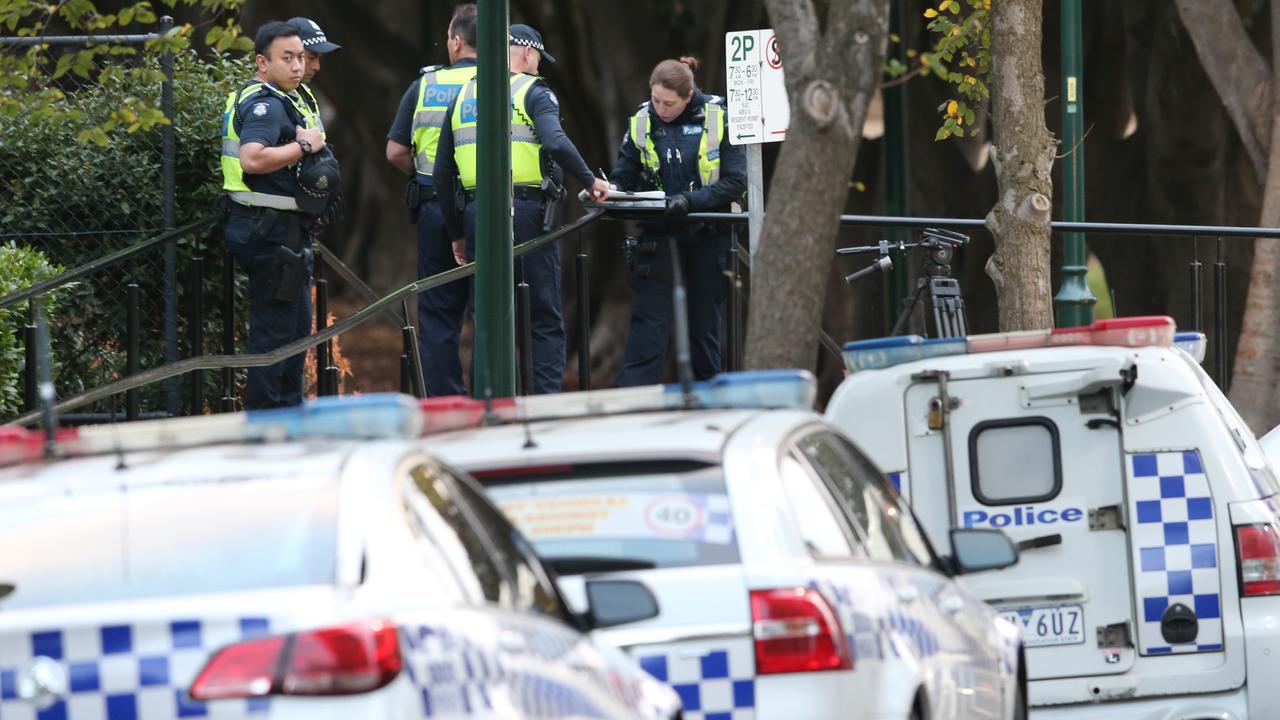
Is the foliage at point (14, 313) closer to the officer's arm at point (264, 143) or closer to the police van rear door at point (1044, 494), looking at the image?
the officer's arm at point (264, 143)

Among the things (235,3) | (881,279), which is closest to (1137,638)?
(235,3)

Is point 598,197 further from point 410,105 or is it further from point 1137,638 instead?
point 1137,638

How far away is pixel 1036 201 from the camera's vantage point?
11.8 metres

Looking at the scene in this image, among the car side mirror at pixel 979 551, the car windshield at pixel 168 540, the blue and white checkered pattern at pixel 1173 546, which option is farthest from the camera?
the blue and white checkered pattern at pixel 1173 546

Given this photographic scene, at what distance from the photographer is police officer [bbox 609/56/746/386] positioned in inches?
468

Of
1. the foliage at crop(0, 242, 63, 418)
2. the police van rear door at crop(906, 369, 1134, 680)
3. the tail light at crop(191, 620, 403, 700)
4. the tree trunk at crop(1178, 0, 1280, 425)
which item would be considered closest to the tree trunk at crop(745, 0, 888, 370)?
the police van rear door at crop(906, 369, 1134, 680)

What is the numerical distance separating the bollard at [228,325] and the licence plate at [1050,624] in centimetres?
517

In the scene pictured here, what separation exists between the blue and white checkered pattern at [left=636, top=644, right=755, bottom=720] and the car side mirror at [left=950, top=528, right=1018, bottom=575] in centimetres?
153

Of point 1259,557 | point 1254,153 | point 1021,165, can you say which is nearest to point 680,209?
point 1021,165

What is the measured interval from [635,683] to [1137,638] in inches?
137

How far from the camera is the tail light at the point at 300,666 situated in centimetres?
343

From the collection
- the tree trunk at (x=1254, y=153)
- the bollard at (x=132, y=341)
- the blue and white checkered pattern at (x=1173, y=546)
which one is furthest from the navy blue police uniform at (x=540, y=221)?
the tree trunk at (x=1254, y=153)

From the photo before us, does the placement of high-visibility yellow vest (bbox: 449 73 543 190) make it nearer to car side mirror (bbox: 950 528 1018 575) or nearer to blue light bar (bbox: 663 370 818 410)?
car side mirror (bbox: 950 528 1018 575)

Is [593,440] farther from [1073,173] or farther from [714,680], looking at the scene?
[1073,173]
